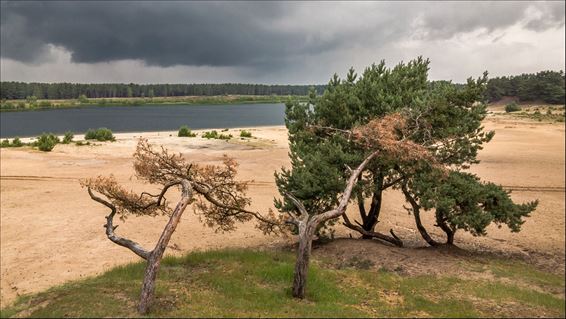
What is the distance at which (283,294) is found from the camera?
13.9m

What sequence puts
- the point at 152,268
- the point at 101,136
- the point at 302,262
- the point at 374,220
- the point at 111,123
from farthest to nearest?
the point at 111,123, the point at 101,136, the point at 374,220, the point at 302,262, the point at 152,268

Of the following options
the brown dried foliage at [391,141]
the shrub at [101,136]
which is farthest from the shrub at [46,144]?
the brown dried foliage at [391,141]

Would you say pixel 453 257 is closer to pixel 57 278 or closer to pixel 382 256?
pixel 382 256

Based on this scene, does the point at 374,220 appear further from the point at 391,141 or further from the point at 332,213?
the point at 332,213

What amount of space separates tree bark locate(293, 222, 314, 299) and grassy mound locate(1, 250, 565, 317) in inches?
14.9

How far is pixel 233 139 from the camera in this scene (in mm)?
69188

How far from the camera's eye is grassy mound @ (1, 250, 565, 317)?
11883mm

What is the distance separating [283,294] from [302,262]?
1.47 m

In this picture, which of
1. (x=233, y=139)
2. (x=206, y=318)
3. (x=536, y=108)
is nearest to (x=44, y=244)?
(x=206, y=318)

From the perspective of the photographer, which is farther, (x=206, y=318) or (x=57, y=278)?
(x=57, y=278)

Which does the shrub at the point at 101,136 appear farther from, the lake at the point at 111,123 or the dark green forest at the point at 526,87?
the dark green forest at the point at 526,87

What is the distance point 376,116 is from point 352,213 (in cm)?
1287

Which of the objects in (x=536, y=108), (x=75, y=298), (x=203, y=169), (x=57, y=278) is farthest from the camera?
(x=536, y=108)

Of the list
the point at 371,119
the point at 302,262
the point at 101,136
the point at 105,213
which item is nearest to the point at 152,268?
the point at 302,262
